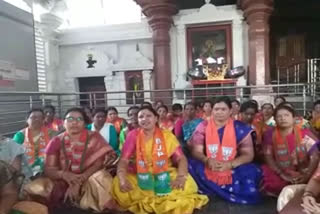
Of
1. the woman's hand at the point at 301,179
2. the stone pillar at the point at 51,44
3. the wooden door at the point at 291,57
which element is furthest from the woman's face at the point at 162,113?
the wooden door at the point at 291,57

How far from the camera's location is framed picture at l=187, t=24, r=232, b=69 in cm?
921

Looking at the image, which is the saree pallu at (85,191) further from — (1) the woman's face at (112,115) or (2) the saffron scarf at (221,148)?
(1) the woman's face at (112,115)

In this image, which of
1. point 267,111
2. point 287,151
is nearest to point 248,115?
point 267,111

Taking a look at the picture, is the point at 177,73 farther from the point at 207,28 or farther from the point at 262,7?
the point at 262,7

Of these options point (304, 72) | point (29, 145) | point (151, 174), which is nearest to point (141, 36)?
point (304, 72)

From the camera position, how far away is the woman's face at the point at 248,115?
434cm

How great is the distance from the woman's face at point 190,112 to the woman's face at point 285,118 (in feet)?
7.45

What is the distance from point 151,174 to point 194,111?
2.65m

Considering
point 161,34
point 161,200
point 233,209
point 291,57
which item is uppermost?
point 161,34

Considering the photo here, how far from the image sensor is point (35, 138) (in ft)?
11.5

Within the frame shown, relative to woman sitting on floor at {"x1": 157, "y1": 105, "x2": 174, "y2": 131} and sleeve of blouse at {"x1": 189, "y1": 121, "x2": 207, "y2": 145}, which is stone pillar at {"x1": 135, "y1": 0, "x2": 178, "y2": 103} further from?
sleeve of blouse at {"x1": 189, "y1": 121, "x2": 207, "y2": 145}

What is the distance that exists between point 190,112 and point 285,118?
2.39 m

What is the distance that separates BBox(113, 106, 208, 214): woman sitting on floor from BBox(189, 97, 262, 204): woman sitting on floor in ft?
0.78

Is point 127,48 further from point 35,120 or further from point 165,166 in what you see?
point 165,166
